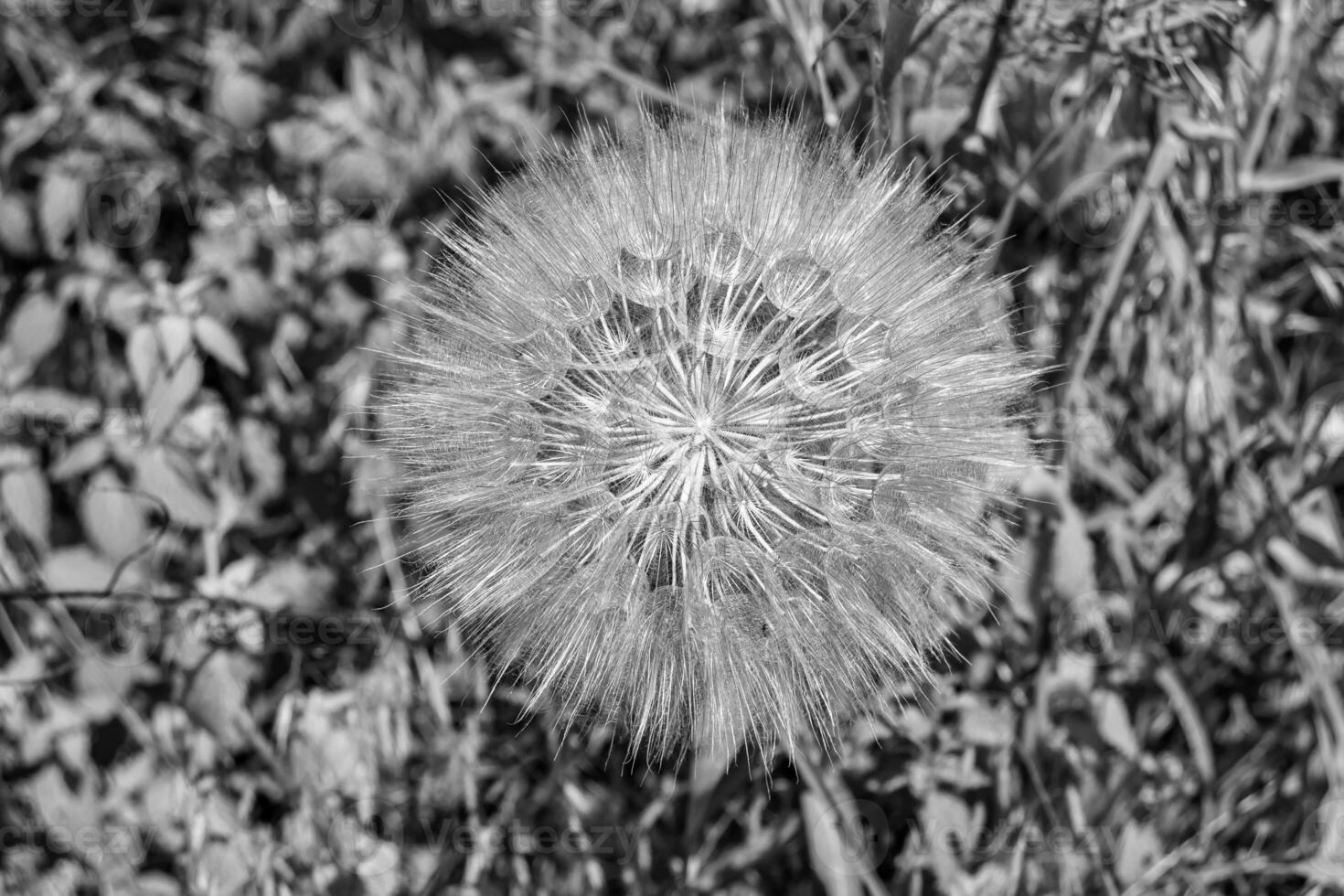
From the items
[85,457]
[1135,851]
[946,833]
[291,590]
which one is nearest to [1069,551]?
[946,833]

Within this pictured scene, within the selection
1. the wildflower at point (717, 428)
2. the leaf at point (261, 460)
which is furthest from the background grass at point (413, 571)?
the wildflower at point (717, 428)

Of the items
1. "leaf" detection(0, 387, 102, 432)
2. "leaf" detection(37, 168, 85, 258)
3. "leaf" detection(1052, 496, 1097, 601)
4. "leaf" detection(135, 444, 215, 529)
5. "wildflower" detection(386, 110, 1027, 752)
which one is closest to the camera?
"wildflower" detection(386, 110, 1027, 752)

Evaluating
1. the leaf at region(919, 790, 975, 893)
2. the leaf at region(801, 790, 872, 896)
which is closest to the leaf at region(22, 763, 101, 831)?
the leaf at region(801, 790, 872, 896)

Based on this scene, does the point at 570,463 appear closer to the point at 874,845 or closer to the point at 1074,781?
the point at 874,845

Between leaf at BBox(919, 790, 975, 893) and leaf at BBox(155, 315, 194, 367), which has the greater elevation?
leaf at BBox(155, 315, 194, 367)

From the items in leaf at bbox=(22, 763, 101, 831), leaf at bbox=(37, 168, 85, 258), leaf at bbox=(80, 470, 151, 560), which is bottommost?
leaf at bbox=(22, 763, 101, 831)

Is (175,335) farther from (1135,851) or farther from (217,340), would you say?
(1135,851)

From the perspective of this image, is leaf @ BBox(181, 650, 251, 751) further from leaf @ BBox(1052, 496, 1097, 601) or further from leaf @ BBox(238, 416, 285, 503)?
leaf @ BBox(1052, 496, 1097, 601)

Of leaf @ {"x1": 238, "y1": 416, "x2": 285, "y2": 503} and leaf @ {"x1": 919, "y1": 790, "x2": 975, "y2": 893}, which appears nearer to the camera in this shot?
leaf @ {"x1": 919, "y1": 790, "x2": 975, "y2": 893}
